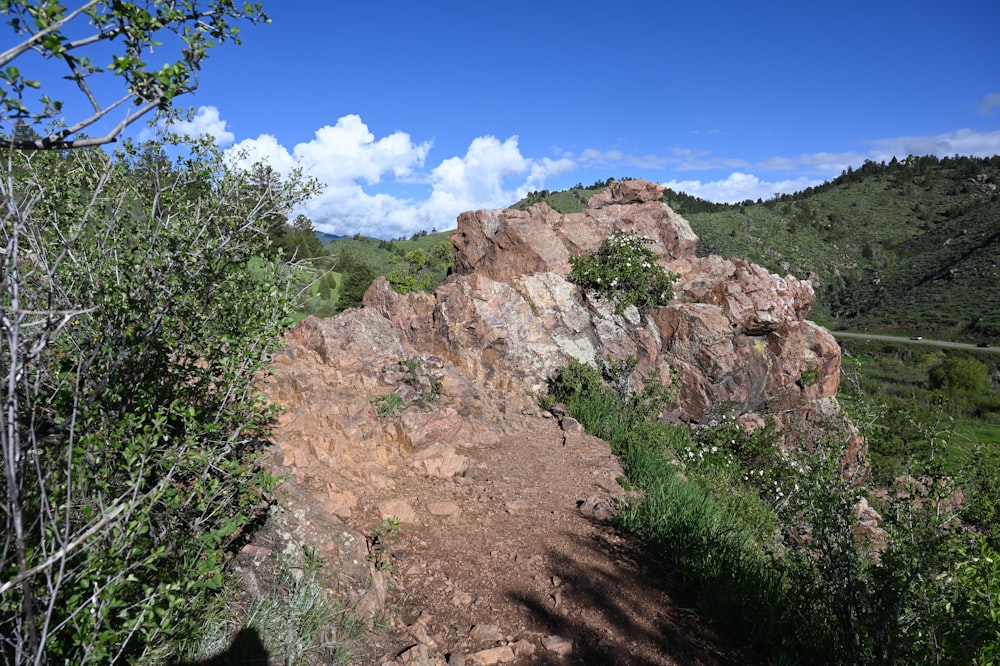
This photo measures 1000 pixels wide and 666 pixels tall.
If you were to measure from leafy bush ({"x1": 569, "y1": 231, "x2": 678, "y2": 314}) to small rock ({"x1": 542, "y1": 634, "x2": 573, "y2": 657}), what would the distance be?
7.57m

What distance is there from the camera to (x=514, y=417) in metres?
8.69

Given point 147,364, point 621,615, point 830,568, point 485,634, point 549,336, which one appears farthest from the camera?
point 549,336

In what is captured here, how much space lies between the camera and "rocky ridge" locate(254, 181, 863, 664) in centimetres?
428

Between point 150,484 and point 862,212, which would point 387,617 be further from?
point 862,212

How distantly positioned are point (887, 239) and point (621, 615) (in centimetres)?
8297

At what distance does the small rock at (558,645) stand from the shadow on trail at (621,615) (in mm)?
38

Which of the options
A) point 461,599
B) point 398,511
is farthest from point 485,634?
point 398,511

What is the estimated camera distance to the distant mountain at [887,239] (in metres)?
49.8

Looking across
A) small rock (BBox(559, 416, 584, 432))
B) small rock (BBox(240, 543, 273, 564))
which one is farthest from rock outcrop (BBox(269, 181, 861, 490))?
small rock (BBox(240, 543, 273, 564))

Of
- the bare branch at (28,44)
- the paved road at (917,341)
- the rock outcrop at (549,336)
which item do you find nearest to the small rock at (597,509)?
the rock outcrop at (549,336)

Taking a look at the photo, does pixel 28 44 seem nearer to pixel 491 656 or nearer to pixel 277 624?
pixel 277 624

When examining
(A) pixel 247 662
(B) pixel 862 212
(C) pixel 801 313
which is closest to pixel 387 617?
(A) pixel 247 662

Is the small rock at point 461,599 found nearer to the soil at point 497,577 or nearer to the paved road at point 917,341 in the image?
the soil at point 497,577

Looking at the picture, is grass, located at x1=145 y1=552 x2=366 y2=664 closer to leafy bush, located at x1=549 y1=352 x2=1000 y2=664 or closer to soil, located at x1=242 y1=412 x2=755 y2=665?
soil, located at x1=242 y1=412 x2=755 y2=665
